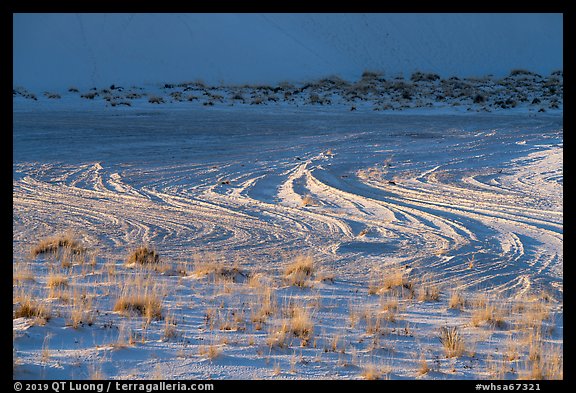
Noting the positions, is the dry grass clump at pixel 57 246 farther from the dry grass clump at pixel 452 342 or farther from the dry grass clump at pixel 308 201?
the dry grass clump at pixel 452 342

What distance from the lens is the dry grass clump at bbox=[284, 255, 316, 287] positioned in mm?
7637

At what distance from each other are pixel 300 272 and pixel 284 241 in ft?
6.57

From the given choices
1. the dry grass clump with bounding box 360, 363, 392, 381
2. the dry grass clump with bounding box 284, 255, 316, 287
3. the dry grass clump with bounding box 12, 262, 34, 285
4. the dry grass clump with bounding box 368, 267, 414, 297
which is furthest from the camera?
the dry grass clump with bounding box 284, 255, 316, 287

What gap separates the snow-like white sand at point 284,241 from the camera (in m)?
5.46

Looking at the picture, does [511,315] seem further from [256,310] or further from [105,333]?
[105,333]

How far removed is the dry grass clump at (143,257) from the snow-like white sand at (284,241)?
0.20 m

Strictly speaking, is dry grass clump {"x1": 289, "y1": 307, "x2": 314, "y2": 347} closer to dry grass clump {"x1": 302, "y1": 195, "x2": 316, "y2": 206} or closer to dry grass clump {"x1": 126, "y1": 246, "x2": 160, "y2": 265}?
dry grass clump {"x1": 126, "y1": 246, "x2": 160, "y2": 265}

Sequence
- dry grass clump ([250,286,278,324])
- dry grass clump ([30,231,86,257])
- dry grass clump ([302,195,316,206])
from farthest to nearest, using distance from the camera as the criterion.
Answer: dry grass clump ([302,195,316,206]), dry grass clump ([30,231,86,257]), dry grass clump ([250,286,278,324])

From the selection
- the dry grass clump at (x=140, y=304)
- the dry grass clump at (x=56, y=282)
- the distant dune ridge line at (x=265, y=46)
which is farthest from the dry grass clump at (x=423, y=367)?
the distant dune ridge line at (x=265, y=46)

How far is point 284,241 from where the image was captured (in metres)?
9.86

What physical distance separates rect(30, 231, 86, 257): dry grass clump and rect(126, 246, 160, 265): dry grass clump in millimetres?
840

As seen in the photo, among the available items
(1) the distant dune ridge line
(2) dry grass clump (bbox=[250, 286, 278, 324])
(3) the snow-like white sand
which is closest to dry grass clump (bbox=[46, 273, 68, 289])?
(3) the snow-like white sand

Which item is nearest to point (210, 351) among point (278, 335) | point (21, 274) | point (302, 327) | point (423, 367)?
point (278, 335)
